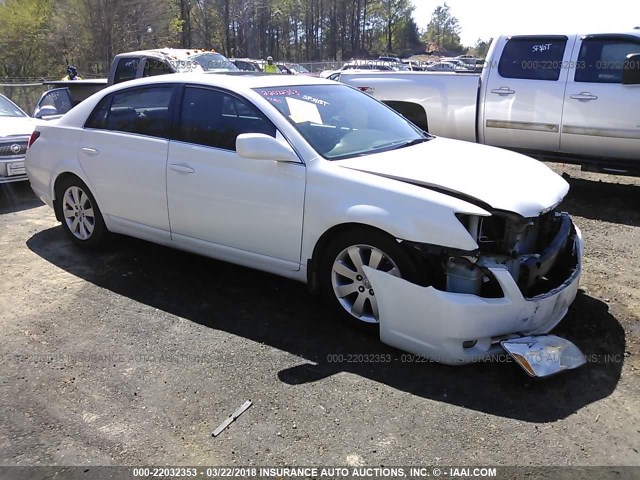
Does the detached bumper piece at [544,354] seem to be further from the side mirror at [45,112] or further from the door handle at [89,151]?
the side mirror at [45,112]

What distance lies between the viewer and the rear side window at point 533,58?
713 centimetres

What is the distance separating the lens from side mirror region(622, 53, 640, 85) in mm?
6453

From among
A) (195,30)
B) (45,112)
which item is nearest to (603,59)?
(45,112)

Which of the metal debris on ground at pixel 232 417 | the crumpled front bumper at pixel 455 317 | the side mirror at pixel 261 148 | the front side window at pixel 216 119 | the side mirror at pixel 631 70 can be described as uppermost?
the side mirror at pixel 631 70

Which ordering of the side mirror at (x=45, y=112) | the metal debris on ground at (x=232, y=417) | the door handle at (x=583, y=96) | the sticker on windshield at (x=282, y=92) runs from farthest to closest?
1. the side mirror at (x=45, y=112)
2. the door handle at (x=583, y=96)
3. the sticker on windshield at (x=282, y=92)
4. the metal debris on ground at (x=232, y=417)

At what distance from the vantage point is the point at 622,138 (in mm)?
6688

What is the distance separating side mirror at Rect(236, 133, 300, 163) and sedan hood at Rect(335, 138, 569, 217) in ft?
1.29

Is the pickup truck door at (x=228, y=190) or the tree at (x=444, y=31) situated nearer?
the pickup truck door at (x=228, y=190)

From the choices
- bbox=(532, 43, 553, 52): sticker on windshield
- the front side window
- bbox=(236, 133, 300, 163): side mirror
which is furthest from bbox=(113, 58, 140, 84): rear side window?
bbox=(236, 133, 300, 163): side mirror

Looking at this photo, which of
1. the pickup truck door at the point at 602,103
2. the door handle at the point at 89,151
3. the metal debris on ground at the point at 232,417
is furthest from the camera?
the pickup truck door at the point at 602,103

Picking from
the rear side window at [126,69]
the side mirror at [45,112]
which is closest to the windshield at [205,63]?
the rear side window at [126,69]

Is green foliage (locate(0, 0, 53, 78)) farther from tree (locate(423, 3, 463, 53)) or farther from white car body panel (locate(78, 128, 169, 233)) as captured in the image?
tree (locate(423, 3, 463, 53))

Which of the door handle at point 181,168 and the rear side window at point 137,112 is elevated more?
the rear side window at point 137,112

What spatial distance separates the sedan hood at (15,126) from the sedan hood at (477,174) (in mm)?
5700
